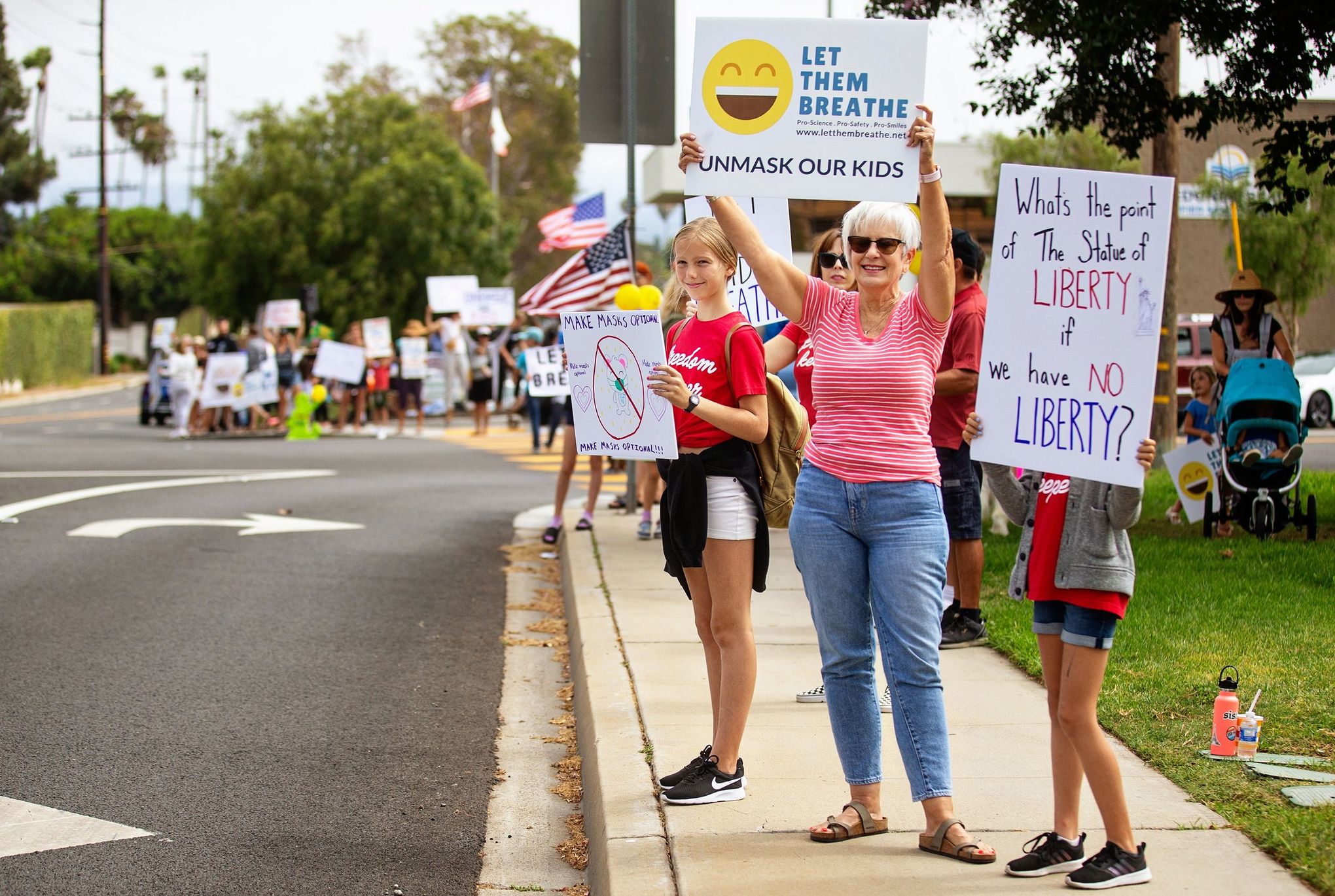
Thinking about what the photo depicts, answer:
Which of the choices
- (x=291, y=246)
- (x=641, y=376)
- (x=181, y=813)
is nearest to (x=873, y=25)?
(x=641, y=376)

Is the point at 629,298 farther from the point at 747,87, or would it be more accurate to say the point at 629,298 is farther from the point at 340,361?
the point at 340,361

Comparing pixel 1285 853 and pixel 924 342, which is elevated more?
pixel 924 342

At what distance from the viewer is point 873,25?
4.46m

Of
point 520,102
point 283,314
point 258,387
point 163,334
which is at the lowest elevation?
point 258,387

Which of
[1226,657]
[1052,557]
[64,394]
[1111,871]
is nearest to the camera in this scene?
[1111,871]

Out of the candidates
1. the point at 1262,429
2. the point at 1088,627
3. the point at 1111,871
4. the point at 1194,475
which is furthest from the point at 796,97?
the point at 1194,475

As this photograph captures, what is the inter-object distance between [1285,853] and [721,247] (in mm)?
2397

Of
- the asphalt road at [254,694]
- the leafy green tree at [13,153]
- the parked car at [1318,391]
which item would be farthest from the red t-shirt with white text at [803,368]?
the leafy green tree at [13,153]

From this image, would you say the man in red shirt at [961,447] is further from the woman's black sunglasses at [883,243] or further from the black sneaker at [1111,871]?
the black sneaker at [1111,871]

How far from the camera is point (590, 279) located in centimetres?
1248

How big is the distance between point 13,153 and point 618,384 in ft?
291

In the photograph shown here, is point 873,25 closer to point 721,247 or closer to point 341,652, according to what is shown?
point 721,247

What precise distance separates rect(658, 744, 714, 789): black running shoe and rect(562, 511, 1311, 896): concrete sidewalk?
0.08 metres

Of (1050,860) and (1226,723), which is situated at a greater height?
(1226,723)
